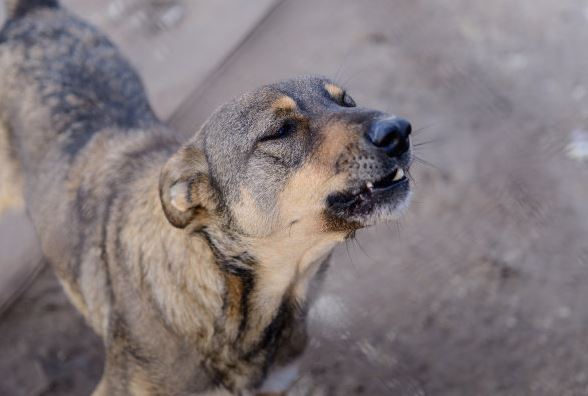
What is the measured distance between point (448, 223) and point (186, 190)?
8.39 feet

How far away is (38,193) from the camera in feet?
13.7

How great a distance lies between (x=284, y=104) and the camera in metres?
3.00

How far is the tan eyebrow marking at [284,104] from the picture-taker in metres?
3.00

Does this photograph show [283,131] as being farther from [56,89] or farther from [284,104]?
[56,89]

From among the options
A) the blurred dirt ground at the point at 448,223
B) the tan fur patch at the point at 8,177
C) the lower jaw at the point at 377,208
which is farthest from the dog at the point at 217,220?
the blurred dirt ground at the point at 448,223

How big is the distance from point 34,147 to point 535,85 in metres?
3.94

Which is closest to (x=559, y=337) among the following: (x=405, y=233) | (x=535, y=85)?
(x=405, y=233)

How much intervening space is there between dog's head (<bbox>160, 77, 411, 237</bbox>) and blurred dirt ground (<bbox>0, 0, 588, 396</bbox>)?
81cm

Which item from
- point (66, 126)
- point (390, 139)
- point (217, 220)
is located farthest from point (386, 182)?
point (66, 126)

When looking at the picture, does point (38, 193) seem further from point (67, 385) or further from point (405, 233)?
point (405, 233)

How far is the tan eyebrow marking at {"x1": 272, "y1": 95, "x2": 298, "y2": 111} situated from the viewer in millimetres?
2996

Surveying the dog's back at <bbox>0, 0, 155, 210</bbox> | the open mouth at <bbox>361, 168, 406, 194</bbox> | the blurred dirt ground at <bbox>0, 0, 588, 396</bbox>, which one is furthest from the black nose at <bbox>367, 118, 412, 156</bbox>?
the dog's back at <bbox>0, 0, 155, 210</bbox>

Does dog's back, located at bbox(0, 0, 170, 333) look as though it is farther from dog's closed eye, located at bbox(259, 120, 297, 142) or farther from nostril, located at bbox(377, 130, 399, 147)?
nostril, located at bbox(377, 130, 399, 147)

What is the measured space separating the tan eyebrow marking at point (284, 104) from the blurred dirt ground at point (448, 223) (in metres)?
0.90
